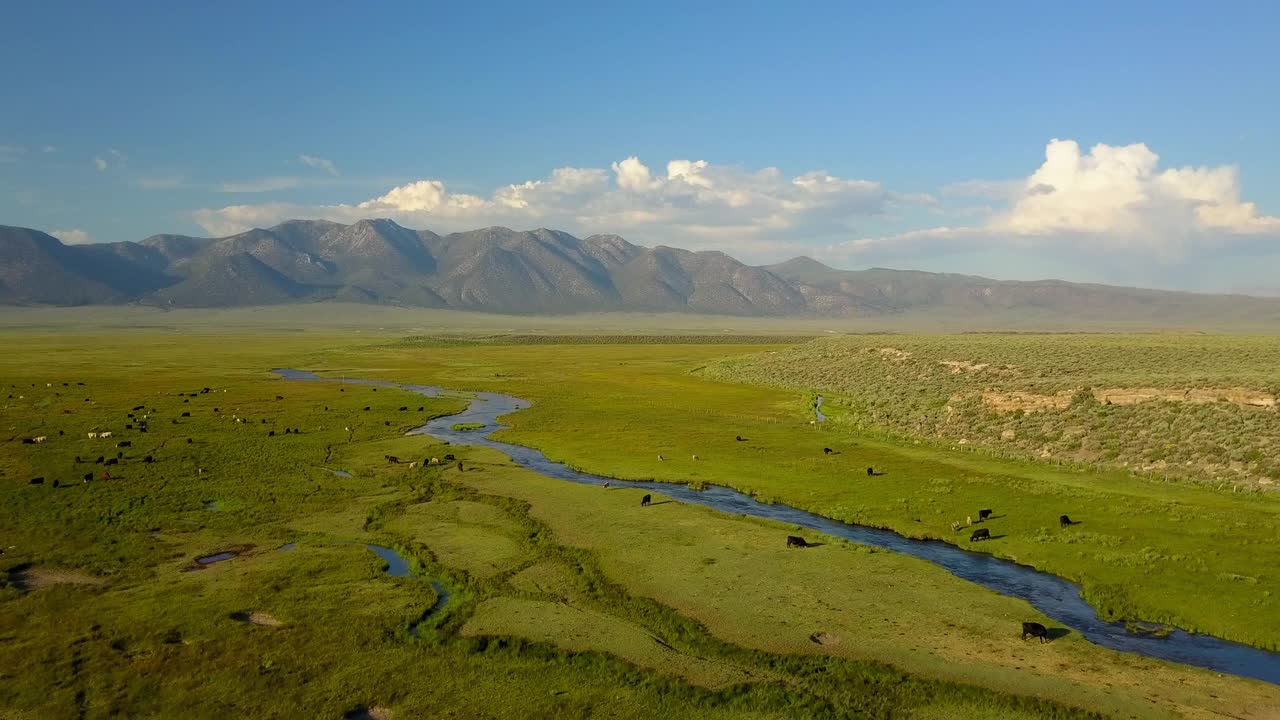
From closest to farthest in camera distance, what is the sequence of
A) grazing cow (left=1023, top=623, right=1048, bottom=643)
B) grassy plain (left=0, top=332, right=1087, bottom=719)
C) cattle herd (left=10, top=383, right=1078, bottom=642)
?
1. grassy plain (left=0, top=332, right=1087, bottom=719)
2. grazing cow (left=1023, top=623, right=1048, bottom=643)
3. cattle herd (left=10, top=383, right=1078, bottom=642)

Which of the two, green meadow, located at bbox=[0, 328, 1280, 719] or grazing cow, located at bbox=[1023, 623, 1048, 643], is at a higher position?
grazing cow, located at bbox=[1023, 623, 1048, 643]

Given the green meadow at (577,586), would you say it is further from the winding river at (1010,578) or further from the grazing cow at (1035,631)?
the winding river at (1010,578)

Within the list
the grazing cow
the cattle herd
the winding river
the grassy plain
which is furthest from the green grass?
the grassy plain

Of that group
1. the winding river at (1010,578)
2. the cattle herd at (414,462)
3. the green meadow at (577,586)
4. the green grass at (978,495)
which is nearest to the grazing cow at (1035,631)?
the cattle herd at (414,462)

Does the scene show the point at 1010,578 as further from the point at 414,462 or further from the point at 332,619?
the point at 414,462

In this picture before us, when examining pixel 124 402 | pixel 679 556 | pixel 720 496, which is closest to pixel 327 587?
pixel 679 556

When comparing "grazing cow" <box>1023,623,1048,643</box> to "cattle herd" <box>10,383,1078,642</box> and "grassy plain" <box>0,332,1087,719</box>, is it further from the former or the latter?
"grassy plain" <box>0,332,1087,719</box>

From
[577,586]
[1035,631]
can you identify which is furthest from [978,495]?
[577,586]

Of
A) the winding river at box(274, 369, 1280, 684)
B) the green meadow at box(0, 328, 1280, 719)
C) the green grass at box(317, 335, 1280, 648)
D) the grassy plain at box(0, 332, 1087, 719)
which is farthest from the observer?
the green grass at box(317, 335, 1280, 648)
